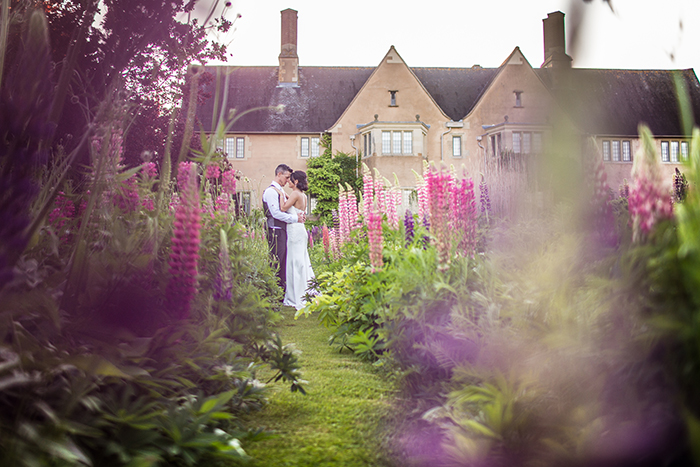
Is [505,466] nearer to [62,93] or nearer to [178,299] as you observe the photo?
[178,299]

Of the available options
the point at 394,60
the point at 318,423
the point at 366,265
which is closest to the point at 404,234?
the point at 366,265

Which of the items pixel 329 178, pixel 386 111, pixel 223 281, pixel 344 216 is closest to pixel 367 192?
pixel 344 216

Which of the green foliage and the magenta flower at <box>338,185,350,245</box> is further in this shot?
the green foliage

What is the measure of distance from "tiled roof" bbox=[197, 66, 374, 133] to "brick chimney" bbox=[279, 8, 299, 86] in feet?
1.66

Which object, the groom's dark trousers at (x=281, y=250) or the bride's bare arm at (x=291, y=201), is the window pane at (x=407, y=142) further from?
the bride's bare arm at (x=291, y=201)

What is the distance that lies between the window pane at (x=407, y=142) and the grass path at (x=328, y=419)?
24.0 m

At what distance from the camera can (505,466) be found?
1.74m

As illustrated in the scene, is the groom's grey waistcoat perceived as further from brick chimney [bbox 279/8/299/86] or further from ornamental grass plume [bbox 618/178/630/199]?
brick chimney [bbox 279/8/299/86]

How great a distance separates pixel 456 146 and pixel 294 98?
10838 millimetres

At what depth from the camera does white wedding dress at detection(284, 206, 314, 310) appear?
778 centimetres

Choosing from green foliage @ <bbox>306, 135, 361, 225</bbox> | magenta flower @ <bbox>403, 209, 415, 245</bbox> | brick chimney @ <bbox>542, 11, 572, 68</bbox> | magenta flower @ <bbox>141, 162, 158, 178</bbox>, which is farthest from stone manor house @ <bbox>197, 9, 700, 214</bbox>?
brick chimney @ <bbox>542, 11, 572, 68</bbox>

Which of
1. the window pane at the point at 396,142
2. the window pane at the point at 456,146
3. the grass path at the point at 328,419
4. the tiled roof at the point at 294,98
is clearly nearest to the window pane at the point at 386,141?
the window pane at the point at 396,142

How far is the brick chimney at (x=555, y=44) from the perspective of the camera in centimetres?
66

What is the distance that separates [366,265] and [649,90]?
33288 millimetres
